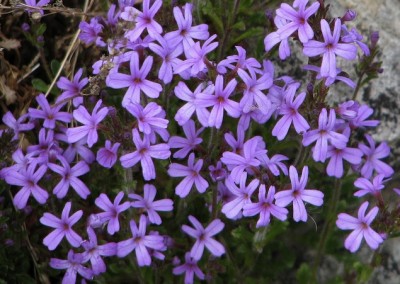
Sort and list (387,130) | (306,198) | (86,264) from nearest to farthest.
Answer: (306,198) < (86,264) < (387,130)

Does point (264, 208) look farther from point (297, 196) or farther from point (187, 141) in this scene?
point (187, 141)

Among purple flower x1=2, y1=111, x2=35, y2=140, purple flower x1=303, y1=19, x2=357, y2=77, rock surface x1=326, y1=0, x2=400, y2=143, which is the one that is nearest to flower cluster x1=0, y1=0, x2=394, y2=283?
purple flower x1=303, y1=19, x2=357, y2=77

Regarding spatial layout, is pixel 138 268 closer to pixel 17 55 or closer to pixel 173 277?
pixel 173 277

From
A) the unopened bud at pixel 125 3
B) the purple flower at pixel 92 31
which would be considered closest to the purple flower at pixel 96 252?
the purple flower at pixel 92 31

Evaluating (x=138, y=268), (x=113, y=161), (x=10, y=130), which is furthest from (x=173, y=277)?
(x=10, y=130)

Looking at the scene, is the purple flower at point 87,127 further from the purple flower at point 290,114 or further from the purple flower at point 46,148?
the purple flower at point 290,114
